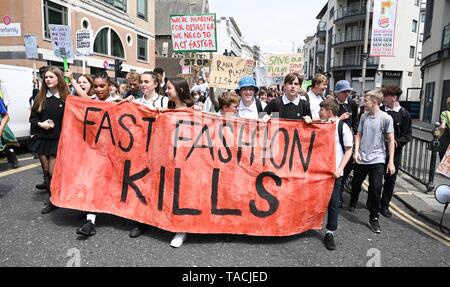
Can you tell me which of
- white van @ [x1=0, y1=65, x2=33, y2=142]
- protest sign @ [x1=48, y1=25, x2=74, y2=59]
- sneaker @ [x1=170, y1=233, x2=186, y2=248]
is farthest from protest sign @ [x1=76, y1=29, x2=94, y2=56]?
sneaker @ [x1=170, y1=233, x2=186, y2=248]

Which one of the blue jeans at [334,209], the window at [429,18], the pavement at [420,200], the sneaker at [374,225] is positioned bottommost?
the pavement at [420,200]

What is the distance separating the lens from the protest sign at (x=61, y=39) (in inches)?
352

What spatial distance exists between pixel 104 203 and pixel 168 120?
126 cm

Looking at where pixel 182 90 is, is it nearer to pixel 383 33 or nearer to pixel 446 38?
pixel 383 33

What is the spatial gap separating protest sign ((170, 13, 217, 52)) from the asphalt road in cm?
568

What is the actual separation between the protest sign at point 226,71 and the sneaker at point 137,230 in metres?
3.82

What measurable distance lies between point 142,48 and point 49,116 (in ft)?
98.7

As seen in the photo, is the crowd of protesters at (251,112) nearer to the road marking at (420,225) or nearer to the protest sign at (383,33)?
the road marking at (420,225)

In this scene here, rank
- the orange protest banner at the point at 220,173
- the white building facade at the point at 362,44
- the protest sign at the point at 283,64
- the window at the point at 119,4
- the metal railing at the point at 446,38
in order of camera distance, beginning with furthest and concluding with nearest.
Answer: the white building facade at the point at 362,44 → the window at the point at 119,4 → the metal railing at the point at 446,38 → the protest sign at the point at 283,64 → the orange protest banner at the point at 220,173

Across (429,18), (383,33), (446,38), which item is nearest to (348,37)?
(429,18)

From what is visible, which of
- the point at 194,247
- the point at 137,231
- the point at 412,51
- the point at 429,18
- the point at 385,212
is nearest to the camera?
the point at 194,247

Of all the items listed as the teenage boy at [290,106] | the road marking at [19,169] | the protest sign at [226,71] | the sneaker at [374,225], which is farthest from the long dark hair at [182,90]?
the road marking at [19,169]

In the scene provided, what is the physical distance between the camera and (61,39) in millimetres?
9094
